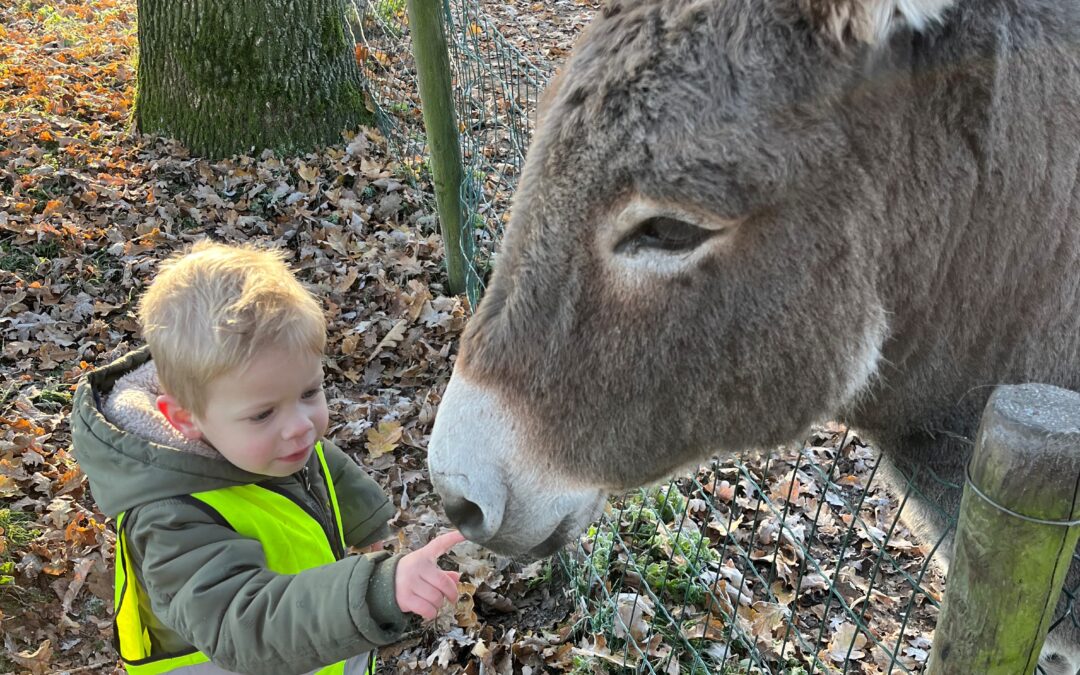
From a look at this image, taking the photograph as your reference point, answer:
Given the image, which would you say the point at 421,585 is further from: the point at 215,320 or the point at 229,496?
the point at 215,320

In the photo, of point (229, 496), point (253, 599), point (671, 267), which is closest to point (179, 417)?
point (229, 496)

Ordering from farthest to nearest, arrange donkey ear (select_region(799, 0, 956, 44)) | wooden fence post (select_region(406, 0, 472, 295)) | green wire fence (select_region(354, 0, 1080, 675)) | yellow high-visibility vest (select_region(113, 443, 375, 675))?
1. wooden fence post (select_region(406, 0, 472, 295))
2. green wire fence (select_region(354, 0, 1080, 675))
3. yellow high-visibility vest (select_region(113, 443, 375, 675))
4. donkey ear (select_region(799, 0, 956, 44))

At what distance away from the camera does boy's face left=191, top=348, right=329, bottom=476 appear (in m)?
1.99

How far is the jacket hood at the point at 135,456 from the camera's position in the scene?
80.1 inches

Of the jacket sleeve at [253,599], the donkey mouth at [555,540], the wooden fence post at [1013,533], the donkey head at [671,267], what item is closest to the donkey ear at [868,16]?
the donkey head at [671,267]

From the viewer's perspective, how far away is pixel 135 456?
2.05 m

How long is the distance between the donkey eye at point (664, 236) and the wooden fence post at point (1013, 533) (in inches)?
25.4

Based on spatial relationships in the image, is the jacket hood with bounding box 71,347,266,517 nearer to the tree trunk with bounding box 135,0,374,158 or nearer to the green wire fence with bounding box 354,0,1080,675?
the green wire fence with bounding box 354,0,1080,675

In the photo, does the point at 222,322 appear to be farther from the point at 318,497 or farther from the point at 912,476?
the point at 912,476

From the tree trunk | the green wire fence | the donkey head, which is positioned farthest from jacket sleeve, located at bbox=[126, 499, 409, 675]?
the tree trunk

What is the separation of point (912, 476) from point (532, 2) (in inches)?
377

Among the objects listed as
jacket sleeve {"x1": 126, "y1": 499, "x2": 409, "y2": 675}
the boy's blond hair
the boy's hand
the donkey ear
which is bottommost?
jacket sleeve {"x1": 126, "y1": 499, "x2": 409, "y2": 675}

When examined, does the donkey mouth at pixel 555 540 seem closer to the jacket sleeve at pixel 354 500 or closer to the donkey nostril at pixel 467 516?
the donkey nostril at pixel 467 516

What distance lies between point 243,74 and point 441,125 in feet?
7.72
